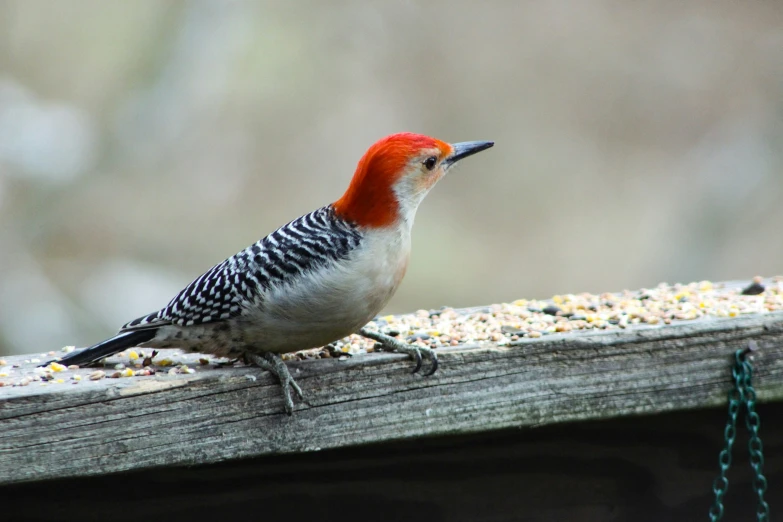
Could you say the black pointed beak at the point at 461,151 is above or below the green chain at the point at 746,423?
above

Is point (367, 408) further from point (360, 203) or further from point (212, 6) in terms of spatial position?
point (212, 6)

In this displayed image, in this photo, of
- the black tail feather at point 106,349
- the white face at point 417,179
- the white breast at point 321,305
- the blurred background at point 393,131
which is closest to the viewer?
the white breast at point 321,305

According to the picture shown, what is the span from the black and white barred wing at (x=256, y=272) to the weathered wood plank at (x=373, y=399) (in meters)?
0.23

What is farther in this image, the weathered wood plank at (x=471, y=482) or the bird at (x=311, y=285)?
the bird at (x=311, y=285)

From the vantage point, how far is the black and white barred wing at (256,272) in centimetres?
254

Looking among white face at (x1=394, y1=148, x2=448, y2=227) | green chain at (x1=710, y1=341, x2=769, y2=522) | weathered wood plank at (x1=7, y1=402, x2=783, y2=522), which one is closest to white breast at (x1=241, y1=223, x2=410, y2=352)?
white face at (x1=394, y1=148, x2=448, y2=227)

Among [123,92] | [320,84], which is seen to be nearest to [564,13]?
[320,84]

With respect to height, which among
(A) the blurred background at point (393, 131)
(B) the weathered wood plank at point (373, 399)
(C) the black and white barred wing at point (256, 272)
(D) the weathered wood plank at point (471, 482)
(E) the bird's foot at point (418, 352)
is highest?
(A) the blurred background at point (393, 131)

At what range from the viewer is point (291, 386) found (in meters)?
2.38

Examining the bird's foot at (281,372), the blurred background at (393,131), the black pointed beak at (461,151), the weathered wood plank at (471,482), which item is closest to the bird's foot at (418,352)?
the weathered wood plank at (471,482)

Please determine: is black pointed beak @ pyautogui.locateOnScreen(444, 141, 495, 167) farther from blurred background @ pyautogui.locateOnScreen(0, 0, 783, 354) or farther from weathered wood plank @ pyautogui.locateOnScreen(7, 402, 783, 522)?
blurred background @ pyautogui.locateOnScreen(0, 0, 783, 354)

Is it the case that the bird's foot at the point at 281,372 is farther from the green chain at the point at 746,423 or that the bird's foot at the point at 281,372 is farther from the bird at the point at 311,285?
the green chain at the point at 746,423

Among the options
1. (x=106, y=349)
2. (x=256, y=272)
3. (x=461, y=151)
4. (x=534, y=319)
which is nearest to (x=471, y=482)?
(x=534, y=319)

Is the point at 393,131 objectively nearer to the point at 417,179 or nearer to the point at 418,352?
the point at 417,179
